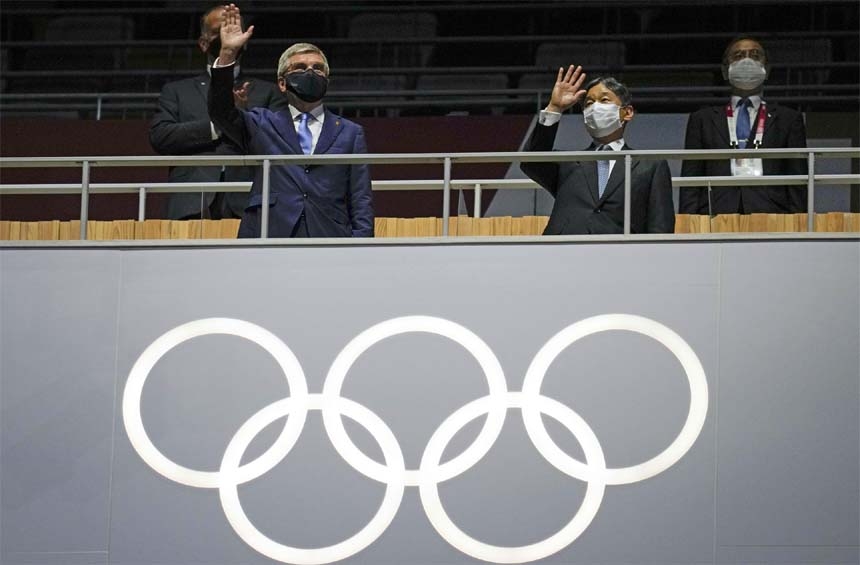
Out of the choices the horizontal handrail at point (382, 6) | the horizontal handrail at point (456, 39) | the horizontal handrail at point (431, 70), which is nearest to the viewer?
the horizontal handrail at point (431, 70)

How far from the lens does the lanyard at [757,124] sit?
276 inches

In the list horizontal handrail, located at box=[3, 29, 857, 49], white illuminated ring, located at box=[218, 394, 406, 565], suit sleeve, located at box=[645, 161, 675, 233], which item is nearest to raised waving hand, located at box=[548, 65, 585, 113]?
suit sleeve, located at box=[645, 161, 675, 233]

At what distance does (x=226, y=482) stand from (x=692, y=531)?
67.2 inches

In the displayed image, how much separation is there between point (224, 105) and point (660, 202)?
65.7 inches

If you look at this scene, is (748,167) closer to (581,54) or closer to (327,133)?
(327,133)

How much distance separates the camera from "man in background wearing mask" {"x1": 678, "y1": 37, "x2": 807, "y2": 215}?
692 cm

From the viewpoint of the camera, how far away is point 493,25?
11.4 metres

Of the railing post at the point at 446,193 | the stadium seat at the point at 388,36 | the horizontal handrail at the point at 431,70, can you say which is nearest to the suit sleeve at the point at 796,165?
the railing post at the point at 446,193

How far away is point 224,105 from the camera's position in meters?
6.14

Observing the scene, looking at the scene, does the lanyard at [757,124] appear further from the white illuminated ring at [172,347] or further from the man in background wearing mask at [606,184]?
the white illuminated ring at [172,347]

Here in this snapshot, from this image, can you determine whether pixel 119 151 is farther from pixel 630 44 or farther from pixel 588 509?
pixel 588 509

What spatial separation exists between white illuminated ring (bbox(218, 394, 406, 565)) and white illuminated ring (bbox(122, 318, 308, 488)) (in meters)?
0.04

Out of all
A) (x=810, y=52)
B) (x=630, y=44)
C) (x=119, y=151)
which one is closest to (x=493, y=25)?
(x=630, y=44)

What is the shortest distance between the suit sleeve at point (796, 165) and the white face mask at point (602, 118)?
88 centimetres
